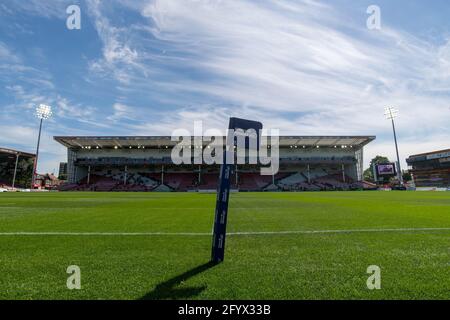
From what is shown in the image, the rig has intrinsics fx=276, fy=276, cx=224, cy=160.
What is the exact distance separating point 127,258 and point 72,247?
5.00ft

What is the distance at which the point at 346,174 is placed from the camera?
76.2 m

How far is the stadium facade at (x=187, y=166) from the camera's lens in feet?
229

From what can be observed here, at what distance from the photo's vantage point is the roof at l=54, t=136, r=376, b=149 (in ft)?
226

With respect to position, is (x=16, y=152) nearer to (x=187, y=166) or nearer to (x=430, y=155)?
(x=187, y=166)

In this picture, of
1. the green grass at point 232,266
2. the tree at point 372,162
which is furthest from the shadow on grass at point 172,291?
the tree at point 372,162

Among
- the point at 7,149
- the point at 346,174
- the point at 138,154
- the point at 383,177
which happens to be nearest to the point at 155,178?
Answer: the point at 138,154

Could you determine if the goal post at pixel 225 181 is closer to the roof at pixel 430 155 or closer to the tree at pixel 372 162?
the roof at pixel 430 155

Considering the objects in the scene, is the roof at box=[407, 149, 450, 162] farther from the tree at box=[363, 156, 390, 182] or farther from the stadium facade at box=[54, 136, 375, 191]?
the tree at box=[363, 156, 390, 182]

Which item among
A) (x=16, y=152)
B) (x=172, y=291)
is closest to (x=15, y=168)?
(x=16, y=152)

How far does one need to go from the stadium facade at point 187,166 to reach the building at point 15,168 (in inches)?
406

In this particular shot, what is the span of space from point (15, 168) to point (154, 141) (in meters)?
35.4

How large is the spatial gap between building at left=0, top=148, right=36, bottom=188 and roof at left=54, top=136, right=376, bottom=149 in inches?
417

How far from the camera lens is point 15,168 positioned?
228 feet
